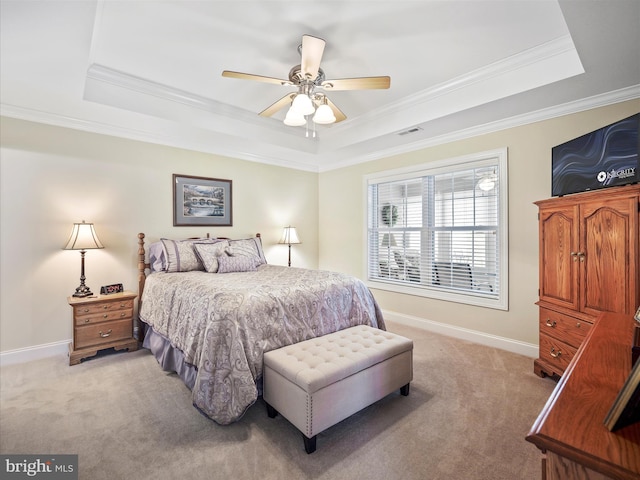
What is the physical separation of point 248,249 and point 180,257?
2.71 feet

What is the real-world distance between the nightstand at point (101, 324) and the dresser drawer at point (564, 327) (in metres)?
3.98

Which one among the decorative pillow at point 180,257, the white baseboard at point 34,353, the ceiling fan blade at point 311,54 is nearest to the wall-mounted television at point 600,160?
the ceiling fan blade at point 311,54

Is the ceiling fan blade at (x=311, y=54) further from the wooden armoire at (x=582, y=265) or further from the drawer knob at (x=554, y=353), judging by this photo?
the drawer knob at (x=554, y=353)

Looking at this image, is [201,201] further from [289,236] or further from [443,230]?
[443,230]

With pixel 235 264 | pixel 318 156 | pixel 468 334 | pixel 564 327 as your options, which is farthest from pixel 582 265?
pixel 318 156

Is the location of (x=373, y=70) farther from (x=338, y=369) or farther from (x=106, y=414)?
(x=106, y=414)

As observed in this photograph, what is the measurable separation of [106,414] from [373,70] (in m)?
3.48

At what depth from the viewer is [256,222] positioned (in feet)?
15.9

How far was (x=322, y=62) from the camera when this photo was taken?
2744mm

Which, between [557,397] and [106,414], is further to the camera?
[106,414]

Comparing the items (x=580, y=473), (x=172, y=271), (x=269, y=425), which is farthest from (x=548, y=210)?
(x=172, y=271)

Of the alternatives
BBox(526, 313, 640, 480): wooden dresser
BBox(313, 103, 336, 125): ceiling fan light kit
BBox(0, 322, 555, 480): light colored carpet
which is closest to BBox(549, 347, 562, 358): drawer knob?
BBox(0, 322, 555, 480): light colored carpet

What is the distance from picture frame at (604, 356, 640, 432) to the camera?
0.61 meters

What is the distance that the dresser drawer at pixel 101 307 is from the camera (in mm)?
3041
